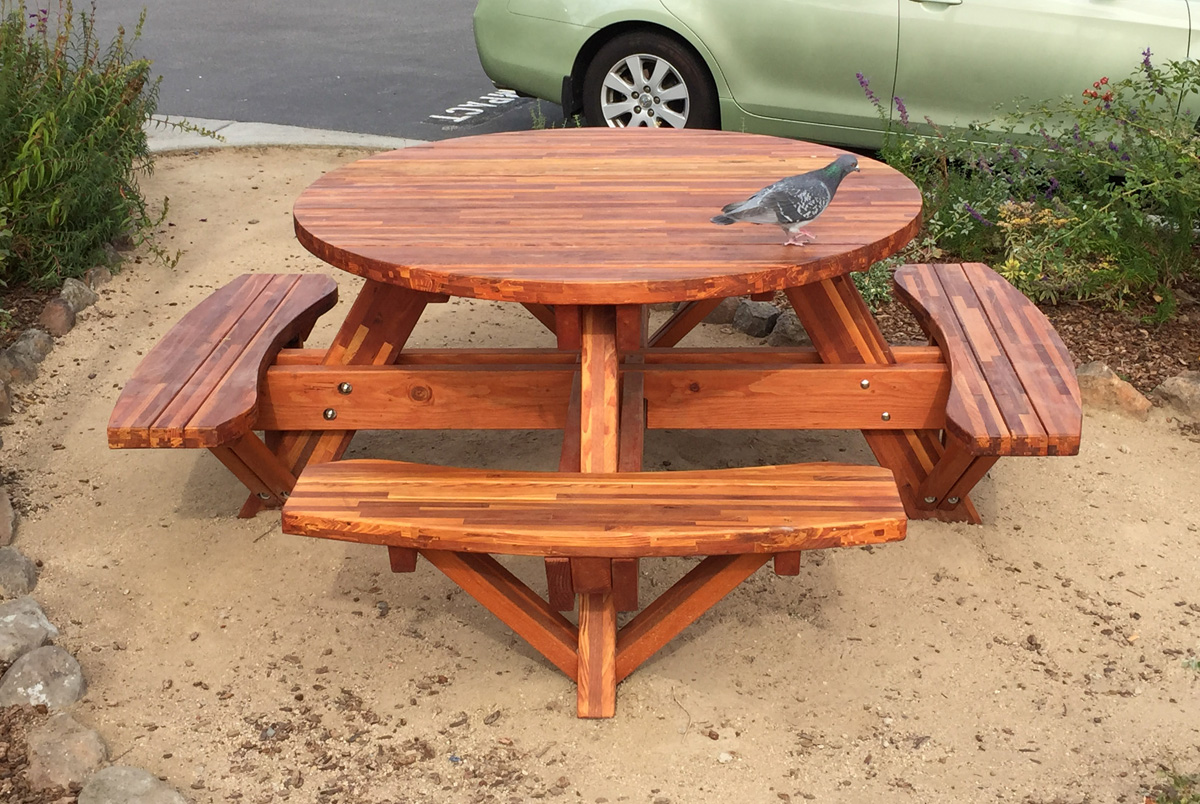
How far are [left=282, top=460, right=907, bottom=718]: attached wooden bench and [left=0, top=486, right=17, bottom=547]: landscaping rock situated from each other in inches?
52.1

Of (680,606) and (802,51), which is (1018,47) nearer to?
(802,51)

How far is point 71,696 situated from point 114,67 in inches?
144

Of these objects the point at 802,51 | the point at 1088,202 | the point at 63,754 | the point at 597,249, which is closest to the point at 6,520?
the point at 63,754

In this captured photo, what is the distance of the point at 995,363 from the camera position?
3322 mm

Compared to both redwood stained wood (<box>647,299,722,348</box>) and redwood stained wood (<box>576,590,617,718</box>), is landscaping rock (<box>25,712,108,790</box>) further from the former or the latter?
redwood stained wood (<box>647,299,722,348</box>)

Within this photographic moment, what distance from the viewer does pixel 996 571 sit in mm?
3359

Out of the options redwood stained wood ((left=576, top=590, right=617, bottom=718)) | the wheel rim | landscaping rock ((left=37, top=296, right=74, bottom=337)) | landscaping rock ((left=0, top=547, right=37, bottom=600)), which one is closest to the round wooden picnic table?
redwood stained wood ((left=576, top=590, right=617, bottom=718))

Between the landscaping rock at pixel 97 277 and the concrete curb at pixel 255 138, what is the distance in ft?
5.98

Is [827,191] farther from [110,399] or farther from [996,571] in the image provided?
[110,399]

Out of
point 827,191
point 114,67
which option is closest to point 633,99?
point 114,67

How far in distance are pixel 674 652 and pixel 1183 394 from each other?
216cm

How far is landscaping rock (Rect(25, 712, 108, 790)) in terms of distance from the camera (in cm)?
258

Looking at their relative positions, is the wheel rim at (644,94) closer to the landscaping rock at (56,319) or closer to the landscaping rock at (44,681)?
the landscaping rock at (56,319)

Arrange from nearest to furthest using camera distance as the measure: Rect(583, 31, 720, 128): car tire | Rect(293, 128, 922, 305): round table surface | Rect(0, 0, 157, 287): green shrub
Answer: Rect(293, 128, 922, 305): round table surface → Rect(0, 0, 157, 287): green shrub → Rect(583, 31, 720, 128): car tire
